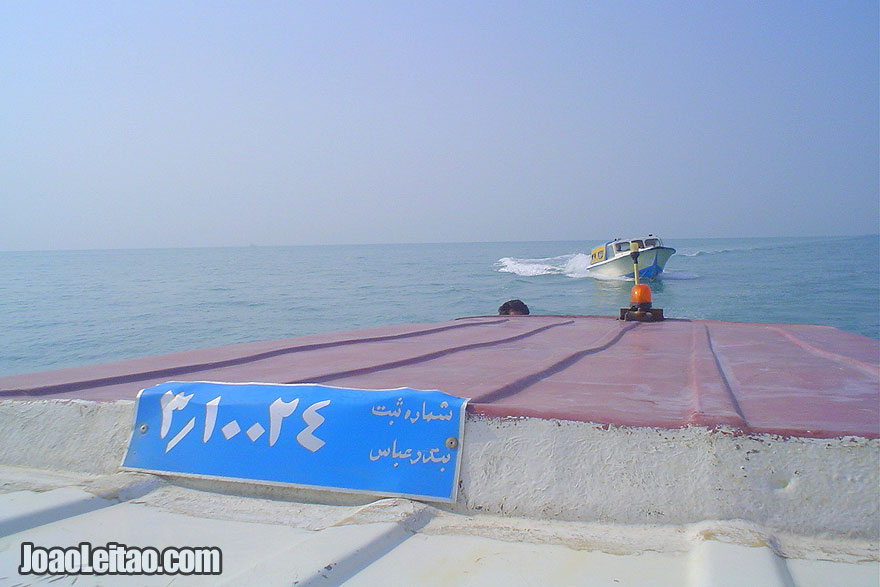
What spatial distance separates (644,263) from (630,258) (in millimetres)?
723

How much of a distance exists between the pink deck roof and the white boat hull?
823 inches

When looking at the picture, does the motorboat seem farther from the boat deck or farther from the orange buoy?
the boat deck

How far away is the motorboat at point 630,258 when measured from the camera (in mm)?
24797

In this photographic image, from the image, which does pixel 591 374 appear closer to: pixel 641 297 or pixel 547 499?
pixel 547 499

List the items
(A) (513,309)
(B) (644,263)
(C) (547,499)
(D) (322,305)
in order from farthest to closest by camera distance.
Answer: (B) (644,263)
(D) (322,305)
(A) (513,309)
(C) (547,499)

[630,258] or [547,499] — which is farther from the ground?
[630,258]

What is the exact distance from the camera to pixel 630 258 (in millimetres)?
25375

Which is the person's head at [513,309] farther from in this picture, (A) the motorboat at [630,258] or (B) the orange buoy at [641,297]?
(A) the motorboat at [630,258]

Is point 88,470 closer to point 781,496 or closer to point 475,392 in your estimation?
point 475,392

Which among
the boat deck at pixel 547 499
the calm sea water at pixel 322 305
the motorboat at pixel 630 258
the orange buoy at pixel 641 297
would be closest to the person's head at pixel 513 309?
the orange buoy at pixel 641 297

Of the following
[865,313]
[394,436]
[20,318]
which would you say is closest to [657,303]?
[865,313]

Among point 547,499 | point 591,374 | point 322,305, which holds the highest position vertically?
point 591,374

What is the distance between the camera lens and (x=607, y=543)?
4.85ft

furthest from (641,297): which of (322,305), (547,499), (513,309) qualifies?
(322,305)
